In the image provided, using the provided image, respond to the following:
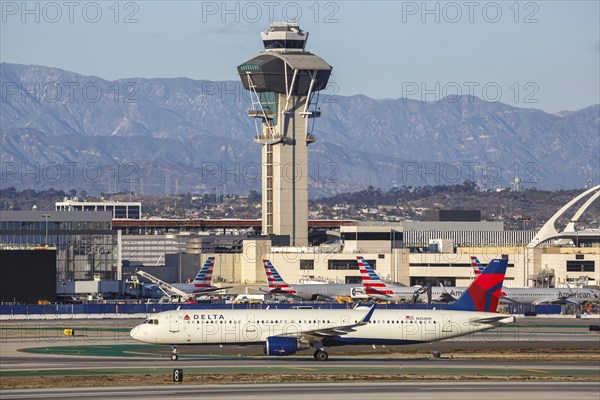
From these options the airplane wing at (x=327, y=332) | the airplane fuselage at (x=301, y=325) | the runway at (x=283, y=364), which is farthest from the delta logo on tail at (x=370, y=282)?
the airplane wing at (x=327, y=332)

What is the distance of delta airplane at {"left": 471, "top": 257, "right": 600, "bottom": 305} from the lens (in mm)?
166875

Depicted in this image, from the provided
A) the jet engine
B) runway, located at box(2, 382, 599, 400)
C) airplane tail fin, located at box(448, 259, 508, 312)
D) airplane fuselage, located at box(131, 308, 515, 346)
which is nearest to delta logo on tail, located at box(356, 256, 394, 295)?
airplane tail fin, located at box(448, 259, 508, 312)

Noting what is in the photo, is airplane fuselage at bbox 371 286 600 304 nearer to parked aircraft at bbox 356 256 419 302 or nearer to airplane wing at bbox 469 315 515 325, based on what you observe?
parked aircraft at bbox 356 256 419 302

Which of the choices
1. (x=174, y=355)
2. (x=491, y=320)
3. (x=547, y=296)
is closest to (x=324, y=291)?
(x=547, y=296)

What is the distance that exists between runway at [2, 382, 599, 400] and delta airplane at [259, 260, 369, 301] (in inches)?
3808

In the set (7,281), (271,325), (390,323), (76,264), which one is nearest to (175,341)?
(271,325)

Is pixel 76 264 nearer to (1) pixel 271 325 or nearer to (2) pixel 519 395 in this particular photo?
(1) pixel 271 325

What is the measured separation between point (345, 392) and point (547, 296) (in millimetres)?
101119

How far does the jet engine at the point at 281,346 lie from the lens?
88750mm

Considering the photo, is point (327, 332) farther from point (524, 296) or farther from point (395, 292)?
point (524, 296)

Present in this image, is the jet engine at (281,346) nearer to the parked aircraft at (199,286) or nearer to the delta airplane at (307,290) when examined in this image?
the delta airplane at (307,290)

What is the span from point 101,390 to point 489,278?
1308 inches

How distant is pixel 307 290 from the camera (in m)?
178

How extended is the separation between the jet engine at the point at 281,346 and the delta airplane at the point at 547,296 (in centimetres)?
8112
